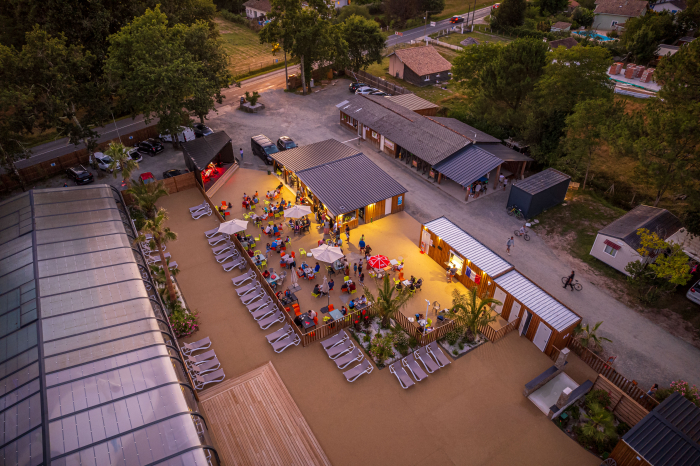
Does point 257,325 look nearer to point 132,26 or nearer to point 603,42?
point 132,26

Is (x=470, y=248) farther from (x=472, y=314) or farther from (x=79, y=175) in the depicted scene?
(x=79, y=175)

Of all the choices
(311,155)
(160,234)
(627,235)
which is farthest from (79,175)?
(627,235)

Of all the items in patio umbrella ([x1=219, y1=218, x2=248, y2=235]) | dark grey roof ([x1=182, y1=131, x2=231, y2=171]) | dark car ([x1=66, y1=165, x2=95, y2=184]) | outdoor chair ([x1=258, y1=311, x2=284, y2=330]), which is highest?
dark grey roof ([x1=182, y1=131, x2=231, y2=171])

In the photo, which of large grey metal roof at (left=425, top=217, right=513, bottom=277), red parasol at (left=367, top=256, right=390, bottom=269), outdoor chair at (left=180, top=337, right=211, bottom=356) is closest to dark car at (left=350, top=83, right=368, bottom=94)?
large grey metal roof at (left=425, top=217, right=513, bottom=277)

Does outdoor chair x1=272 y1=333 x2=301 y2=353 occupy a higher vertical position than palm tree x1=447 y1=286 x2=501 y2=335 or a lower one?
lower

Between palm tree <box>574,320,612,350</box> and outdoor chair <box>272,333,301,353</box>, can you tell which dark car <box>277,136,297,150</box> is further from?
palm tree <box>574,320,612,350</box>

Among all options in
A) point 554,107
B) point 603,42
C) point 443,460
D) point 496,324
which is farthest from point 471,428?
point 603,42
